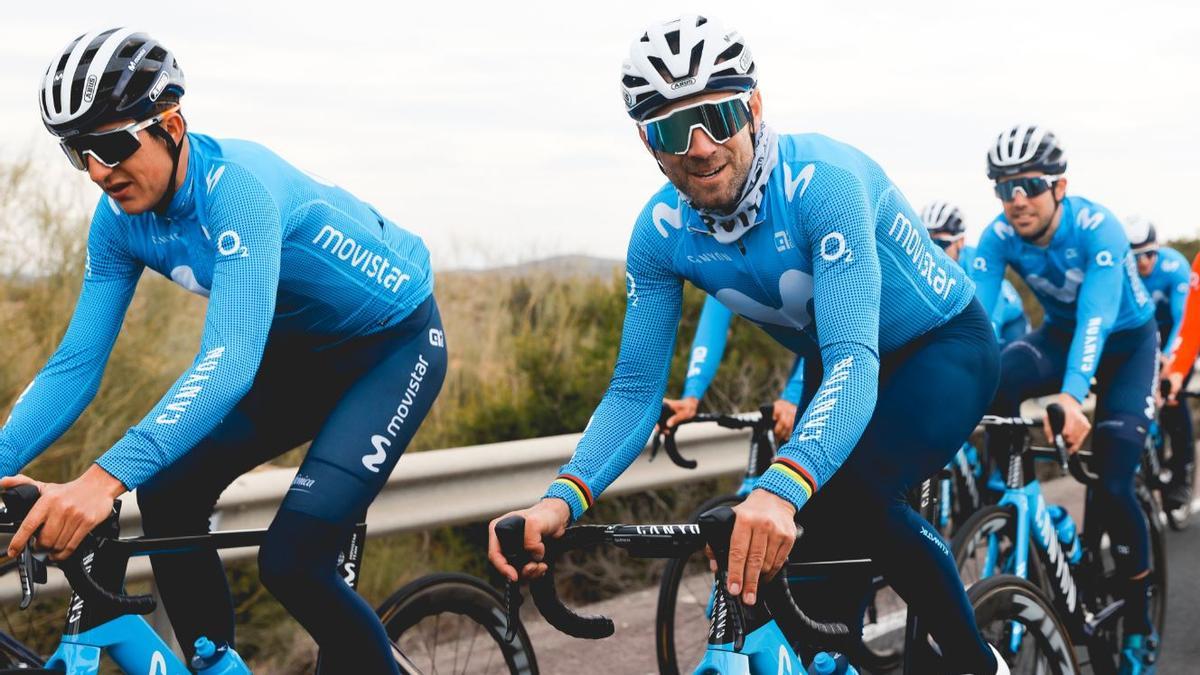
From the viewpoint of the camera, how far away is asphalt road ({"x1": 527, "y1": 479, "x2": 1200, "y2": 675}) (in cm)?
555

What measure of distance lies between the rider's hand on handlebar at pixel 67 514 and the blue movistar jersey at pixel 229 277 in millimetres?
171

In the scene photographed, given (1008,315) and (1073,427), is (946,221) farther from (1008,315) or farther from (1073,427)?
(1073,427)

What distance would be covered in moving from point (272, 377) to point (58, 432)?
637 mm

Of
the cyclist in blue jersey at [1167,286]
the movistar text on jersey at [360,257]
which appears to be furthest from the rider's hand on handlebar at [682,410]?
the cyclist in blue jersey at [1167,286]

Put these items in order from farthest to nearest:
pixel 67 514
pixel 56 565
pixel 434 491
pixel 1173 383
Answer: pixel 1173 383
pixel 434 491
pixel 56 565
pixel 67 514

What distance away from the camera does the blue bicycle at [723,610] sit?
105 inches

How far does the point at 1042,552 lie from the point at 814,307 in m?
1.95

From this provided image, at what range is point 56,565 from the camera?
10.1 feet

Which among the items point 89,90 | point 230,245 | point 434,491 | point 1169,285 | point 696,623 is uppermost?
point 89,90

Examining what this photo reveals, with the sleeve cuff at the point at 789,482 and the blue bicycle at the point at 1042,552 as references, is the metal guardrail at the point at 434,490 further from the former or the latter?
the sleeve cuff at the point at 789,482

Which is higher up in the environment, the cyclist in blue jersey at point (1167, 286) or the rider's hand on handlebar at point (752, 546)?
the rider's hand on handlebar at point (752, 546)

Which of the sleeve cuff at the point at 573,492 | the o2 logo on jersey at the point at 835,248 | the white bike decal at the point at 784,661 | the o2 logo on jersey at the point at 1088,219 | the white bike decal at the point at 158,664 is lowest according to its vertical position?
the white bike decal at the point at 158,664

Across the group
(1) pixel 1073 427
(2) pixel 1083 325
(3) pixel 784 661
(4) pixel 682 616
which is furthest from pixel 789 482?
(2) pixel 1083 325

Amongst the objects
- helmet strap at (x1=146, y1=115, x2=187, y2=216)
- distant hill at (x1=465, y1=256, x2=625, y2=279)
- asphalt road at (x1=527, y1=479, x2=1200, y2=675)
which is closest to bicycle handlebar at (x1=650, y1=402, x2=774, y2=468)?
asphalt road at (x1=527, y1=479, x2=1200, y2=675)
